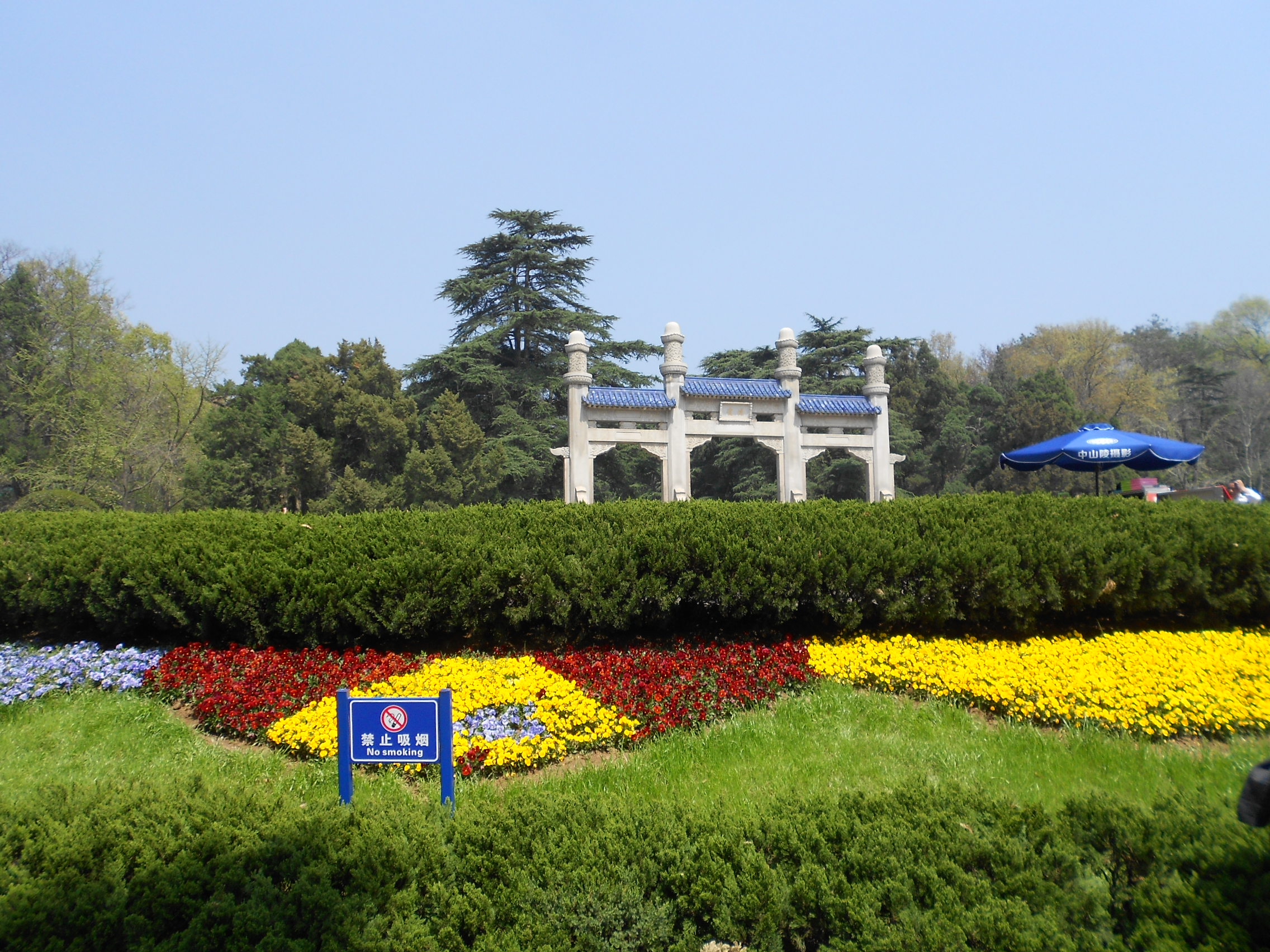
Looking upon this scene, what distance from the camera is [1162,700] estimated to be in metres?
5.05

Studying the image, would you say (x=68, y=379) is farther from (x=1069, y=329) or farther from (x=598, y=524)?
(x=1069, y=329)

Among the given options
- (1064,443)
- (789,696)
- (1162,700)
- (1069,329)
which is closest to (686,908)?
(789,696)

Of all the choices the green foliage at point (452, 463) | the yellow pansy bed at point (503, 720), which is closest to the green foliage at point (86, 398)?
the green foliage at point (452, 463)

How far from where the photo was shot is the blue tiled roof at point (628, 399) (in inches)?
635

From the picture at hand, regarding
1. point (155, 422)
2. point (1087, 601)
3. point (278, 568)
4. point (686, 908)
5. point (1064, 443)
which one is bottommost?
point (686, 908)

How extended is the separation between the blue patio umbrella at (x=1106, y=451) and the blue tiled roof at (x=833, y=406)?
3.55 meters

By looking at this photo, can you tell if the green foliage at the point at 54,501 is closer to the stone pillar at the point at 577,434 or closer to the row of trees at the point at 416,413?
the row of trees at the point at 416,413

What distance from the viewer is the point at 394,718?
10.5 ft

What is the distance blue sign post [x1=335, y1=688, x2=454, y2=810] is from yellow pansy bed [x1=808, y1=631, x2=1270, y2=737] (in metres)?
3.17

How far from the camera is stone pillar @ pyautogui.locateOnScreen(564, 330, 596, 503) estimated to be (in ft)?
52.3

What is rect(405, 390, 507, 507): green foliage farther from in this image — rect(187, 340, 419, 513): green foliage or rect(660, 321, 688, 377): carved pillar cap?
rect(660, 321, 688, 377): carved pillar cap

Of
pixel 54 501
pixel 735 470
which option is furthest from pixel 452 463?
pixel 735 470

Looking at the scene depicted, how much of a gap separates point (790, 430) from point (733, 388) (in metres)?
1.50

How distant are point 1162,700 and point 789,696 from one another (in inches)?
87.7
